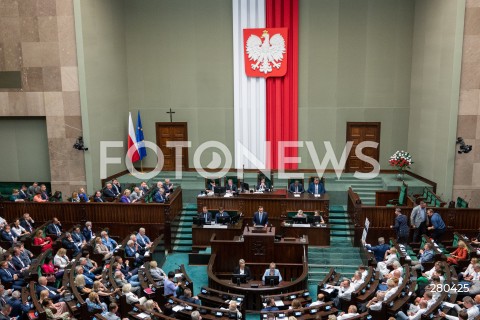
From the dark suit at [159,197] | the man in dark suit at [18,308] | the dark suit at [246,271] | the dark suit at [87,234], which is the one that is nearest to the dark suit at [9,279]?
the man in dark suit at [18,308]

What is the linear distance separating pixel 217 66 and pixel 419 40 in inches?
312

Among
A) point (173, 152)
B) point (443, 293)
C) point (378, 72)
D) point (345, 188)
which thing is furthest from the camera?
point (173, 152)

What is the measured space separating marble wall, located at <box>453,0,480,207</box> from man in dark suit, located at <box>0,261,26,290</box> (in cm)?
1304

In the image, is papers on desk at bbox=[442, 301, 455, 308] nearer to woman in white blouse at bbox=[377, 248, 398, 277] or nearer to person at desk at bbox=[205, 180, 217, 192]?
woman in white blouse at bbox=[377, 248, 398, 277]

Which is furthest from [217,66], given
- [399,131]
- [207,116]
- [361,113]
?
[399,131]

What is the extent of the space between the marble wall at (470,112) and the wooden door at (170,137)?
10.5 meters

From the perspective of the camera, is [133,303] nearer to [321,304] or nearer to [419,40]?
[321,304]

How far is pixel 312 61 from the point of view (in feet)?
60.3

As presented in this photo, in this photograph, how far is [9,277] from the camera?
32.4 feet

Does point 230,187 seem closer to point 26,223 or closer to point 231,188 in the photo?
point 231,188

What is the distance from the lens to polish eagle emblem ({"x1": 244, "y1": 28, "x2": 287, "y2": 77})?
18219 millimetres

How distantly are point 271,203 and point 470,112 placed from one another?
23.1 ft

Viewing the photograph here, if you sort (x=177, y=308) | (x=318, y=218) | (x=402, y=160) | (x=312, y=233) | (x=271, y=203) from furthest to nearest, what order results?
(x=402, y=160)
(x=271, y=203)
(x=318, y=218)
(x=312, y=233)
(x=177, y=308)

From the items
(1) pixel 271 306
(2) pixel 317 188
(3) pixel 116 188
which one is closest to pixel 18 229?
(3) pixel 116 188
